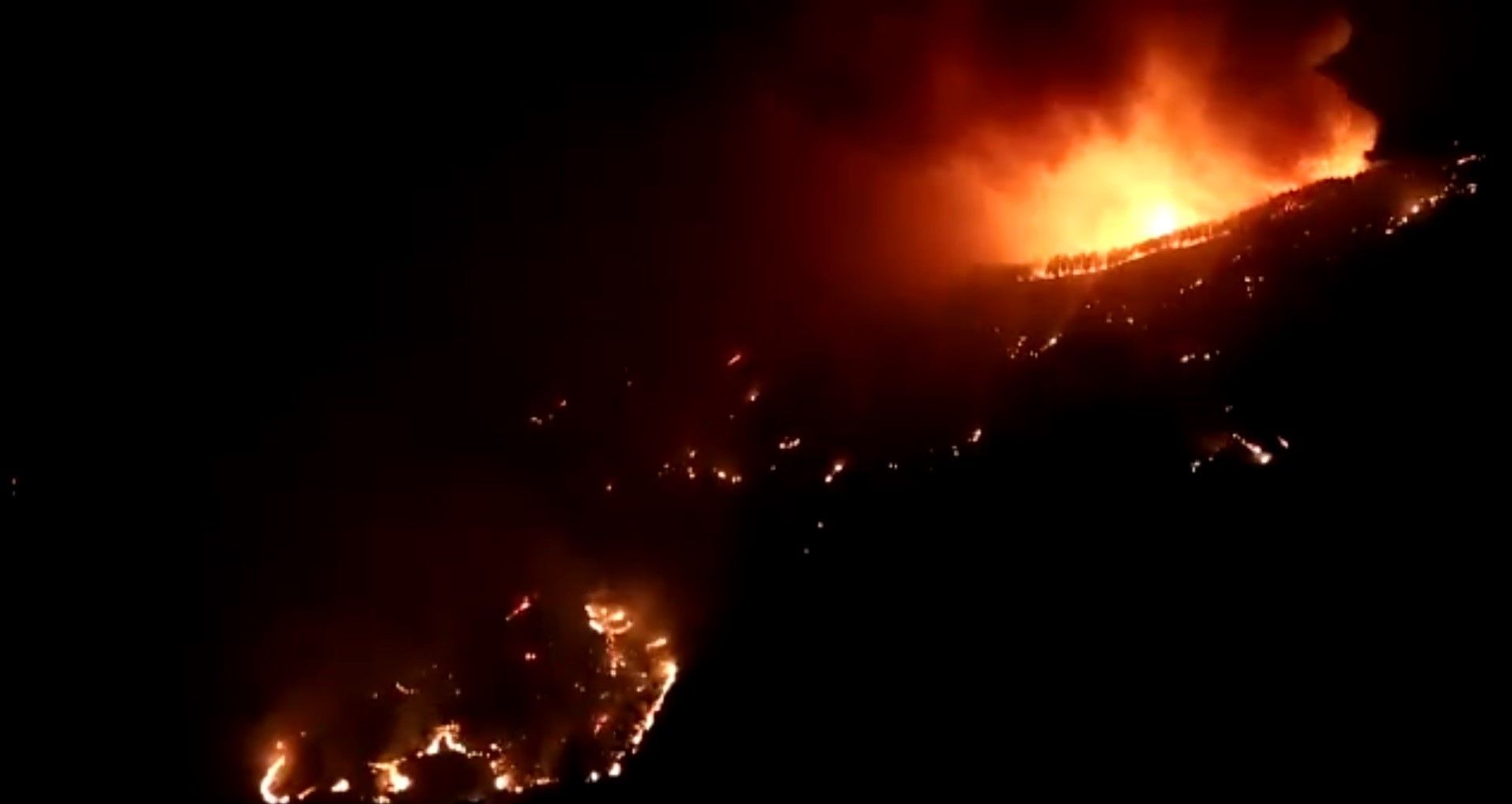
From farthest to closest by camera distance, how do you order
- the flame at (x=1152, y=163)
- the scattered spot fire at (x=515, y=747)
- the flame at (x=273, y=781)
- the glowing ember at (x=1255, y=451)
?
the flame at (x=1152, y=163) → the flame at (x=273, y=781) → the scattered spot fire at (x=515, y=747) → the glowing ember at (x=1255, y=451)

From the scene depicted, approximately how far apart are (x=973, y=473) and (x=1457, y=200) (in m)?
2.80

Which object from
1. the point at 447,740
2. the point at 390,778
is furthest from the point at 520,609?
the point at 390,778

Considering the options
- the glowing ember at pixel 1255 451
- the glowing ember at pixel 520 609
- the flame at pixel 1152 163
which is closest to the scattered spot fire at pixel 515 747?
the glowing ember at pixel 520 609

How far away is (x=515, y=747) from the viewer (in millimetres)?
6766

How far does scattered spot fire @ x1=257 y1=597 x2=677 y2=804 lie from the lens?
262 inches

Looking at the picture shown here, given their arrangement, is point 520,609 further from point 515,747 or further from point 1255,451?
point 1255,451

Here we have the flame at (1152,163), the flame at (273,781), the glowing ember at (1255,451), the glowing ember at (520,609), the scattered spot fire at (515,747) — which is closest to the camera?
the glowing ember at (1255,451)

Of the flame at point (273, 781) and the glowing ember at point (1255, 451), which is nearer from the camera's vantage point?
the glowing ember at point (1255, 451)

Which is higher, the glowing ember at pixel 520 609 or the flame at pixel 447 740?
the glowing ember at pixel 520 609

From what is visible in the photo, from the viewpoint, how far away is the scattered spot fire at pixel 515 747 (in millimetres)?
6660

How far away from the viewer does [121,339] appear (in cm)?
945

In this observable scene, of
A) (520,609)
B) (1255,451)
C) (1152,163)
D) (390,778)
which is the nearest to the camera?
(1255,451)

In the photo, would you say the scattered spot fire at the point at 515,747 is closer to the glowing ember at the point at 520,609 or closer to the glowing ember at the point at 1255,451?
the glowing ember at the point at 520,609

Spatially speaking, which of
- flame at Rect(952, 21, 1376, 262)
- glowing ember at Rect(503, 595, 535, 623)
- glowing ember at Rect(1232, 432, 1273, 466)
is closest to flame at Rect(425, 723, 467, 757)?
glowing ember at Rect(503, 595, 535, 623)
